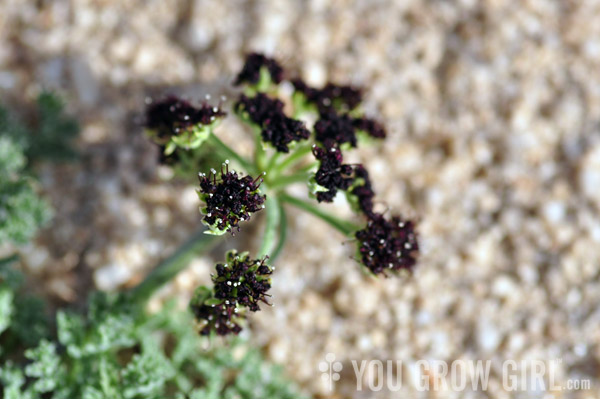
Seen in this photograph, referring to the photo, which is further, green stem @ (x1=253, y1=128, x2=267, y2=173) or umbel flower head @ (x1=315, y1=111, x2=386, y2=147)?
green stem @ (x1=253, y1=128, x2=267, y2=173)

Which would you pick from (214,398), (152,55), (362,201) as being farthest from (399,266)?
(152,55)

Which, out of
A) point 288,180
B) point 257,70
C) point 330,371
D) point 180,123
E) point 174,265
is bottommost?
point 330,371

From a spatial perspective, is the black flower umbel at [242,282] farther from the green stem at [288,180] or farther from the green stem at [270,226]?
the green stem at [288,180]

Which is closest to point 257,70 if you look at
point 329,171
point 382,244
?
point 329,171

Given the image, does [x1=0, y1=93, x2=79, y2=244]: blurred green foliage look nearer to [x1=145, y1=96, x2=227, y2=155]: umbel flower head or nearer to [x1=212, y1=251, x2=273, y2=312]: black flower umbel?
[x1=145, y1=96, x2=227, y2=155]: umbel flower head

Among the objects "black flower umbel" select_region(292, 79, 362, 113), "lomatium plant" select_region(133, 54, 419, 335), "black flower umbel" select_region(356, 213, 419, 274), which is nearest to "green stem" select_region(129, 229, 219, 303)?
"lomatium plant" select_region(133, 54, 419, 335)

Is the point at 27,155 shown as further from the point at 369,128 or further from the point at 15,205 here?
the point at 369,128

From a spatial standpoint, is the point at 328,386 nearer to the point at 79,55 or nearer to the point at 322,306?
the point at 322,306
